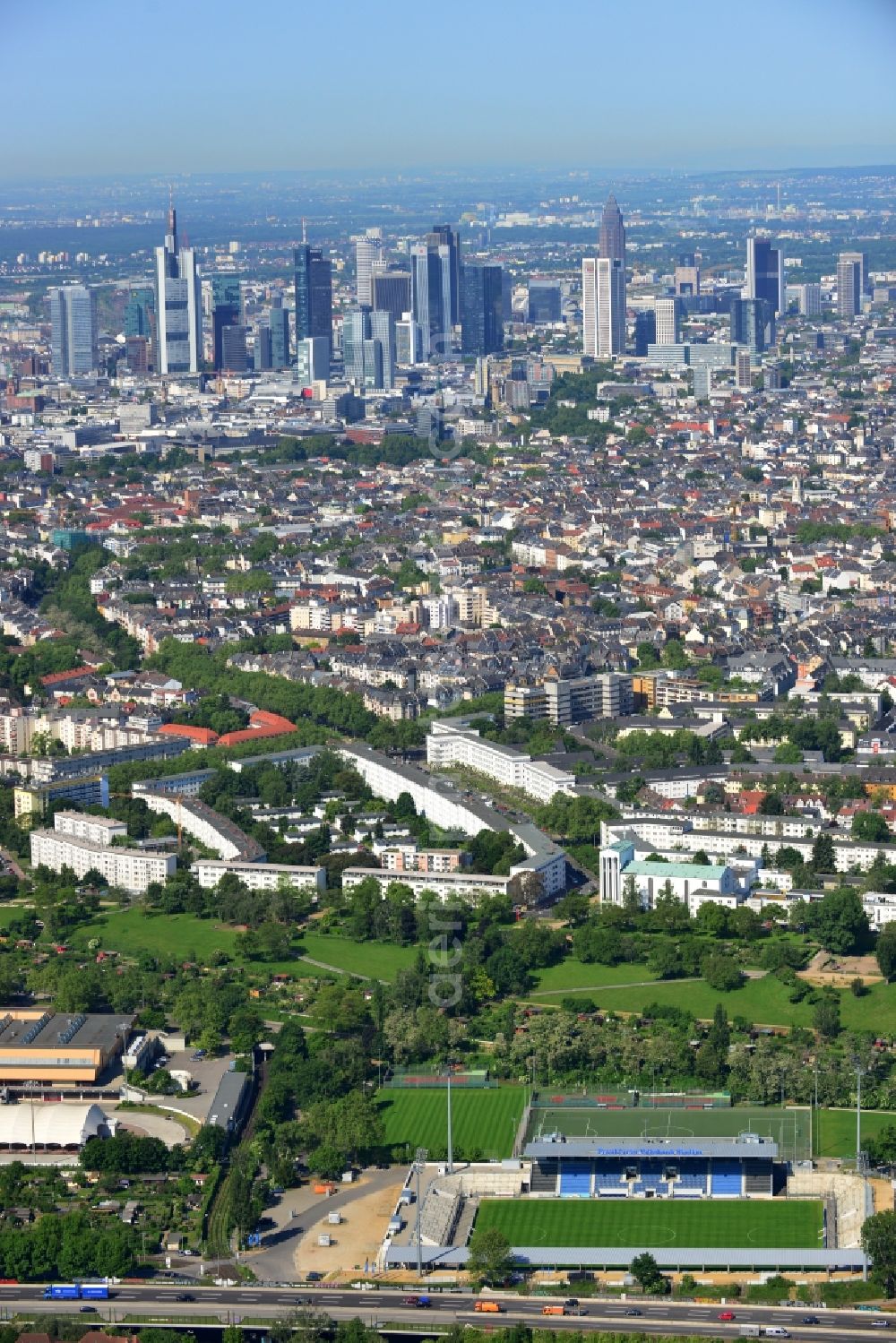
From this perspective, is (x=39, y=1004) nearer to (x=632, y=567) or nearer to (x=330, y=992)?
(x=330, y=992)

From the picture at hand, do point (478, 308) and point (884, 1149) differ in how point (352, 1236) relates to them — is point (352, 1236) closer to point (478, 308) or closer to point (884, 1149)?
point (884, 1149)

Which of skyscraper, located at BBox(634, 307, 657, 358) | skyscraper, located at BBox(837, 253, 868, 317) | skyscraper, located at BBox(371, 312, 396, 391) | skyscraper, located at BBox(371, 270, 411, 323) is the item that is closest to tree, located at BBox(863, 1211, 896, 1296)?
skyscraper, located at BBox(371, 312, 396, 391)

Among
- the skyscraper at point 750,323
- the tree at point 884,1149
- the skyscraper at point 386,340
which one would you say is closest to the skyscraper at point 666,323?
the skyscraper at point 750,323

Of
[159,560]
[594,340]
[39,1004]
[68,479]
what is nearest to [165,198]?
[594,340]

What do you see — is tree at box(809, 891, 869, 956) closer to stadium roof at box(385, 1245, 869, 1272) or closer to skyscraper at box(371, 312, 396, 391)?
stadium roof at box(385, 1245, 869, 1272)

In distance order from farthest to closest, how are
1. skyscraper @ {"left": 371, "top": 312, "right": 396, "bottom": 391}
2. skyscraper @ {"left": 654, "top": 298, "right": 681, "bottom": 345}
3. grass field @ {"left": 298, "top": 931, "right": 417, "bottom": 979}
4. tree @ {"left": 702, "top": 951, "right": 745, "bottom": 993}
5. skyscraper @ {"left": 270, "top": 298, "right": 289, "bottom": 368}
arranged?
skyscraper @ {"left": 654, "top": 298, "right": 681, "bottom": 345}, skyscraper @ {"left": 270, "top": 298, "right": 289, "bottom": 368}, skyscraper @ {"left": 371, "top": 312, "right": 396, "bottom": 391}, grass field @ {"left": 298, "top": 931, "right": 417, "bottom": 979}, tree @ {"left": 702, "top": 951, "right": 745, "bottom": 993}

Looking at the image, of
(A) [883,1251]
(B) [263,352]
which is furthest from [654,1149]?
(B) [263,352]
